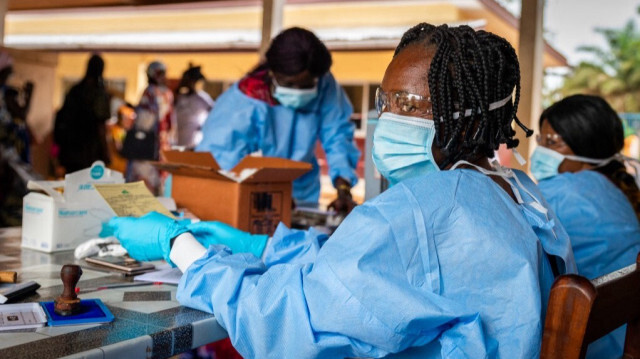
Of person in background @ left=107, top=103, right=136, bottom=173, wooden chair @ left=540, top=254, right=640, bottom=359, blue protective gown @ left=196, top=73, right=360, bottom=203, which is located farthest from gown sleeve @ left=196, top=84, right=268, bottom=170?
person in background @ left=107, top=103, right=136, bottom=173

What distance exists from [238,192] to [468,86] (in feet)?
3.52

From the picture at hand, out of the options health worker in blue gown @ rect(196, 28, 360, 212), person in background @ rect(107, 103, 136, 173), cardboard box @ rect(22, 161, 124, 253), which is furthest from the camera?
person in background @ rect(107, 103, 136, 173)

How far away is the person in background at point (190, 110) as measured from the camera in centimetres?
616

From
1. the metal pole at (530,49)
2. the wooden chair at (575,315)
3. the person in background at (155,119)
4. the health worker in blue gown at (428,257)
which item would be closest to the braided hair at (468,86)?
the health worker in blue gown at (428,257)

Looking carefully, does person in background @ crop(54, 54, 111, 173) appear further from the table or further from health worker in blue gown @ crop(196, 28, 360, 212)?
the table

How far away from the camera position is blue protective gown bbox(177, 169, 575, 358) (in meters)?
1.07

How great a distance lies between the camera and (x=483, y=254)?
3.66 feet

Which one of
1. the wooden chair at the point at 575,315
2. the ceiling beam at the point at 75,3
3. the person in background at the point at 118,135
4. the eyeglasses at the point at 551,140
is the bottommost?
the person in background at the point at 118,135

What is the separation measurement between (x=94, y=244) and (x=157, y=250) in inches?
14.6

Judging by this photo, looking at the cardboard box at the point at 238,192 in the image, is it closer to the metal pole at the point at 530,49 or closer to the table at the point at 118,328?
the table at the point at 118,328

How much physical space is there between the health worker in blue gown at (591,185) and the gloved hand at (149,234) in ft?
3.59

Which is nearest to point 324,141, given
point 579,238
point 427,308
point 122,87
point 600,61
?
point 579,238

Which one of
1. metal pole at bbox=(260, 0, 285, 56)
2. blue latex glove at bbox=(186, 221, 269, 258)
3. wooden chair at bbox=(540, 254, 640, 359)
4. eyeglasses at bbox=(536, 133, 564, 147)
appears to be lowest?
blue latex glove at bbox=(186, 221, 269, 258)

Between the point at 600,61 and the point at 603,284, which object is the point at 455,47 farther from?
the point at 600,61
